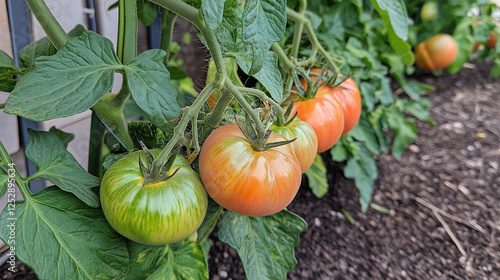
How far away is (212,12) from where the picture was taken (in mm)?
458

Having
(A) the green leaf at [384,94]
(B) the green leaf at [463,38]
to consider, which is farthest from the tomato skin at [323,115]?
(B) the green leaf at [463,38]

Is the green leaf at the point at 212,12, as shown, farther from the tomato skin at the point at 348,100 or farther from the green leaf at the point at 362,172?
the green leaf at the point at 362,172

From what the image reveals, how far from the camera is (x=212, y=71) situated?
74 cm

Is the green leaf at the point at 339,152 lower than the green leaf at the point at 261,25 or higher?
lower

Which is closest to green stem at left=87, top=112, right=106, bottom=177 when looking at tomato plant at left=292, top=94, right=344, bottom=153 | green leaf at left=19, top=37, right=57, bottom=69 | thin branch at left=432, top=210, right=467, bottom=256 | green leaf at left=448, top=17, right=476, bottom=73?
green leaf at left=19, top=37, right=57, bottom=69

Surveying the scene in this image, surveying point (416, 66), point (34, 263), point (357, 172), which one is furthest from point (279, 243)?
point (416, 66)

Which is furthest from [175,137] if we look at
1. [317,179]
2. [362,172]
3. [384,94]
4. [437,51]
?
[437,51]

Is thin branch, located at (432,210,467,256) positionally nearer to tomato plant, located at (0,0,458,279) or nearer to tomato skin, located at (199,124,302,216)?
tomato plant, located at (0,0,458,279)

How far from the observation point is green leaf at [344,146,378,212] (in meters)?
1.23

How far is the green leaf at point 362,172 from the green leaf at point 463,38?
1.27 meters

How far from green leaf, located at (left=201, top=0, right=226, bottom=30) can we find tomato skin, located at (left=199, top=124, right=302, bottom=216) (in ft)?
0.55

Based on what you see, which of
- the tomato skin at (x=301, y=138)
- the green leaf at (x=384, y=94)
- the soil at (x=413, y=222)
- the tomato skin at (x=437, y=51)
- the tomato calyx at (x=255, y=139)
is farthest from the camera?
the tomato skin at (x=437, y=51)

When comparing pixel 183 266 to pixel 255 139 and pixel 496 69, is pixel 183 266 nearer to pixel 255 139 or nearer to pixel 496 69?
pixel 255 139

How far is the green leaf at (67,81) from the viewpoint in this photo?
0.49 m
